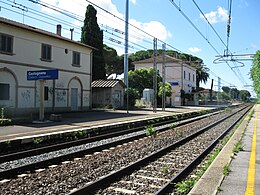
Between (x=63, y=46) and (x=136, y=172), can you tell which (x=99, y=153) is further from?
(x=63, y=46)

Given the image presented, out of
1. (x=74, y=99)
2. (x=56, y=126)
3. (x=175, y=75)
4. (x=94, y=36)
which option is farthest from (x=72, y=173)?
(x=175, y=75)

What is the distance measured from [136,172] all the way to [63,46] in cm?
2537

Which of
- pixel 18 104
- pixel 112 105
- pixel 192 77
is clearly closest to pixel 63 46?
pixel 18 104

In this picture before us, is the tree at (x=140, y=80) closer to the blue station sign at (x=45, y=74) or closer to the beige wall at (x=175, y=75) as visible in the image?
the beige wall at (x=175, y=75)

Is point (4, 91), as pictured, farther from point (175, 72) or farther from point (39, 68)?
point (175, 72)

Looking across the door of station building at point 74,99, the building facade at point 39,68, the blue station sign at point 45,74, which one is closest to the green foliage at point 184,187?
the blue station sign at point 45,74

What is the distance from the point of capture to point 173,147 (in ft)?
40.0

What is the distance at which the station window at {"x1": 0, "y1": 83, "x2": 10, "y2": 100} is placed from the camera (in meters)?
24.3

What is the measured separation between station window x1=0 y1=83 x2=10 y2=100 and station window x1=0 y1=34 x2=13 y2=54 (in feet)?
8.37

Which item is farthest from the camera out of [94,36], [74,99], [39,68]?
[94,36]

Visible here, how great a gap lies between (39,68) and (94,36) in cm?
1853

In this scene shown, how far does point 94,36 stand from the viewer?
45.6 meters

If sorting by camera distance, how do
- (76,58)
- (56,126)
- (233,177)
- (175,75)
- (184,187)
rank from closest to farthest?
(184,187) < (233,177) < (56,126) < (76,58) < (175,75)

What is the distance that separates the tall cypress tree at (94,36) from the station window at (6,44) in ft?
66.2
